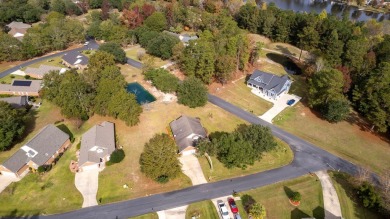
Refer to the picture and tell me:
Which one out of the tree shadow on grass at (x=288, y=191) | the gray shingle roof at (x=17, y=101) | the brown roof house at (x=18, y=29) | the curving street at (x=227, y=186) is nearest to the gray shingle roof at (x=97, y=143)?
the curving street at (x=227, y=186)

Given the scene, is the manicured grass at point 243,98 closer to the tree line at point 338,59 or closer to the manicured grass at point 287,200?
the tree line at point 338,59

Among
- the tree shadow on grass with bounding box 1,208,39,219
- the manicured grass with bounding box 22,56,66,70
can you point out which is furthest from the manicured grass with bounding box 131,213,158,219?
the manicured grass with bounding box 22,56,66,70

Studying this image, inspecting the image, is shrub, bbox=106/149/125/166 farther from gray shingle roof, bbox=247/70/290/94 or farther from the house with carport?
gray shingle roof, bbox=247/70/290/94

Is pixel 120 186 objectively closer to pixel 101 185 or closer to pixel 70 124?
pixel 101 185

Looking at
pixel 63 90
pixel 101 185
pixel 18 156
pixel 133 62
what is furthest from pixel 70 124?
pixel 133 62

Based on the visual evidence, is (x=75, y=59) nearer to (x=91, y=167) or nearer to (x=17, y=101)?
(x=17, y=101)

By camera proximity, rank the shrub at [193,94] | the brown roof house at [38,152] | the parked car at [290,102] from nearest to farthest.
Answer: the brown roof house at [38,152], the shrub at [193,94], the parked car at [290,102]
